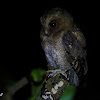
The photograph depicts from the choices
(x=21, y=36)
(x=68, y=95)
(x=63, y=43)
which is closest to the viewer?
(x=63, y=43)

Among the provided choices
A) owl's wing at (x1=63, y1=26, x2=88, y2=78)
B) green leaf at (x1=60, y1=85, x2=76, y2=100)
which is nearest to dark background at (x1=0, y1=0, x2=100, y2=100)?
green leaf at (x1=60, y1=85, x2=76, y2=100)

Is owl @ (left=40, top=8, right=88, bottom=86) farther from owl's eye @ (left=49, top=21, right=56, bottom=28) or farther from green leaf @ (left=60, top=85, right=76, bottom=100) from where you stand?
green leaf @ (left=60, top=85, right=76, bottom=100)

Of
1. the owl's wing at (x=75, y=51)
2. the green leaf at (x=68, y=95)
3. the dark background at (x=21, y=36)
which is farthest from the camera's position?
the dark background at (x=21, y=36)

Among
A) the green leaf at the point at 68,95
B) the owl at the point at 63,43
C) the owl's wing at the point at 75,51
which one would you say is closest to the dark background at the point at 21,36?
the green leaf at the point at 68,95

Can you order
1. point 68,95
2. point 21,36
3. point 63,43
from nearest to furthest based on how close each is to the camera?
point 63,43
point 68,95
point 21,36

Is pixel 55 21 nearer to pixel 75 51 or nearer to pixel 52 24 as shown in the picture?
pixel 52 24

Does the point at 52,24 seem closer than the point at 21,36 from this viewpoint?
Yes

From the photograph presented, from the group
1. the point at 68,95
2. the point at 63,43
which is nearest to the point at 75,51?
the point at 63,43

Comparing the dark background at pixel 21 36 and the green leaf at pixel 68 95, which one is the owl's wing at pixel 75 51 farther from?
the dark background at pixel 21 36
